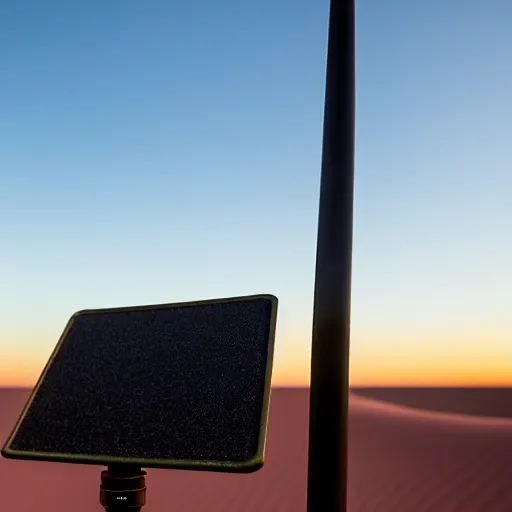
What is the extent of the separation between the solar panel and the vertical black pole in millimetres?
601

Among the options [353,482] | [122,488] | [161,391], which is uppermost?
[161,391]

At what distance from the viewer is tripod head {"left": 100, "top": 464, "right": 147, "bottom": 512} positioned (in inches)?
60.1

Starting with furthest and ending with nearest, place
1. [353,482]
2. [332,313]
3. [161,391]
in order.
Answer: [353,482] → [332,313] → [161,391]

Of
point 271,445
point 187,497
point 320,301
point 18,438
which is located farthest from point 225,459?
point 271,445

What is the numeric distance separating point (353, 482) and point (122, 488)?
51.4ft

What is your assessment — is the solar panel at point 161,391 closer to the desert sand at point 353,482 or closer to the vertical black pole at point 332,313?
the vertical black pole at point 332,313

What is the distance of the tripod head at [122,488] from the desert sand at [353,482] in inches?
487

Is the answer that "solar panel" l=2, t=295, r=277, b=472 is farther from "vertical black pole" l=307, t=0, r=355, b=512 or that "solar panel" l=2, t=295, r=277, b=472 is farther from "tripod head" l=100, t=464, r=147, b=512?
"vertical black pole" l=307, t=0, r=355, b=512

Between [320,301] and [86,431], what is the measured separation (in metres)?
0.92

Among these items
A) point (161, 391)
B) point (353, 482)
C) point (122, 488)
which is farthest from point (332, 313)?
point (353, 482)

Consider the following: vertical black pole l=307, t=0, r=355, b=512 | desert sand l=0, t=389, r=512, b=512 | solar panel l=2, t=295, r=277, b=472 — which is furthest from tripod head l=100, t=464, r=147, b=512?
desert sand l=0, t=389, r=512, b=512

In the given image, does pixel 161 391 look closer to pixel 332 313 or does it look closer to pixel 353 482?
pixel 332 313

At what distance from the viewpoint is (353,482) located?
16.2 meters

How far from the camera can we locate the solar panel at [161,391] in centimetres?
137
